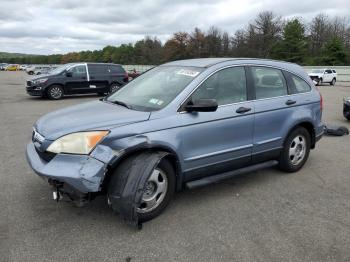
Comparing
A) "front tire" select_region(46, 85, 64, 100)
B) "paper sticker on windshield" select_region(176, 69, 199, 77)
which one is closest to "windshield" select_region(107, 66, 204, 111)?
"paper sticker on windshield" select_region(176, 69, 199, 77)

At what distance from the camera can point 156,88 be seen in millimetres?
4453

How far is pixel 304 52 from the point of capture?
6362 cm

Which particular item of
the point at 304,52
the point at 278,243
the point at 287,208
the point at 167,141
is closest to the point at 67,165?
the point at 167,141

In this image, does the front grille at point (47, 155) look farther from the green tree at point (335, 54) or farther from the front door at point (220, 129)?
the green tree at point (335, 54)

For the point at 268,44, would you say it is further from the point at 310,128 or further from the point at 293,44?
the point at 310,128

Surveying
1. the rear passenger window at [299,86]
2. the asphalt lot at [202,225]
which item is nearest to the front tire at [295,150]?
the asphalt lot at [202,225]

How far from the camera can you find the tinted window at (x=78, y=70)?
54.8ft

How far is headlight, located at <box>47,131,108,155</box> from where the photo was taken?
3.43m

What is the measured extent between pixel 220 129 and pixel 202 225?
3.85ft

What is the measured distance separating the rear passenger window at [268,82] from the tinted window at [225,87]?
0.25 meters

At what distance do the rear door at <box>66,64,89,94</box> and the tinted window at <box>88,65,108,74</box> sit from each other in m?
0.37

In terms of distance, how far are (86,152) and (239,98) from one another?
213cm

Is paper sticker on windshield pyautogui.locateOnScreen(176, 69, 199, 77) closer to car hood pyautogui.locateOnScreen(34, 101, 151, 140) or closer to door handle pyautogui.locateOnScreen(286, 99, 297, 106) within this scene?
car hood pyautogui.locateOnScreen(34, 101, 151, 140)

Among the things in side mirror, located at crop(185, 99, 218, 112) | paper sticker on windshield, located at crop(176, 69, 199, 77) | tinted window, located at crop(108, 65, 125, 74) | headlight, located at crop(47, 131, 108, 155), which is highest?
tinted window, located at crop(108, 65, 125, 74)
